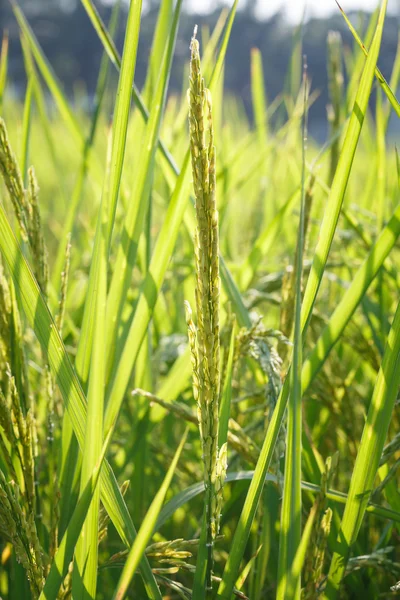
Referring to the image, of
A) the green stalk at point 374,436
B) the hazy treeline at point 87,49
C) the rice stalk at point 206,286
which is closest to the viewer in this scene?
the rice stalk at point 206,286

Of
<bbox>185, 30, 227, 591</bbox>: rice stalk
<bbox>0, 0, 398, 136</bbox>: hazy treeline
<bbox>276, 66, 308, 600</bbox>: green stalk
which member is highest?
<bbox>0, 0, 398, 136</bbox>: hazy treeline

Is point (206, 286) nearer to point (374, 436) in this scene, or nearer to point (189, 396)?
point (374, 436)

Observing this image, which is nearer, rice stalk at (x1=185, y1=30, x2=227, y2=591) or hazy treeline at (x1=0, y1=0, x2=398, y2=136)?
rice stalk at (x1=185, y1=30, x2=227, y2=591)

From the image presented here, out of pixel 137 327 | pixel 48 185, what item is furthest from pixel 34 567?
pixel 48 185

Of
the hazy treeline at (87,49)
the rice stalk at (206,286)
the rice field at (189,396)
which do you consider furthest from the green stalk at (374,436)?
the hazy treeline at (87,49)

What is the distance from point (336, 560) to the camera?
423 mm

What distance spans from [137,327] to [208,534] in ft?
0.53

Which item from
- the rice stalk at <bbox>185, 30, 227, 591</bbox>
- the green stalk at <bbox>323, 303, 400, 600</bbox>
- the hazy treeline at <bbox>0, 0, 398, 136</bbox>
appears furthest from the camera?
the hazy treeline at <bbox>0, 0, 398, 136</bbox>

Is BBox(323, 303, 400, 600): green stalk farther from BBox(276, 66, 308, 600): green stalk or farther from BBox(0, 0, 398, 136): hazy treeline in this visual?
BBox(0, 0, 398, 136): hazy treeline

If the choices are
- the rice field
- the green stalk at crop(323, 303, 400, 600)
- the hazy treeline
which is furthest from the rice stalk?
the hazy treeline

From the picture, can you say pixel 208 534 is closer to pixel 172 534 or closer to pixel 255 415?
pixel 172 534

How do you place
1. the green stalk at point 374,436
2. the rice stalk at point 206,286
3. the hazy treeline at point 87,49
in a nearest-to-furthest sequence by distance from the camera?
the rice stalk at point 206,286
the green stalk at point 374,436
the hazy treeline at point 87,49

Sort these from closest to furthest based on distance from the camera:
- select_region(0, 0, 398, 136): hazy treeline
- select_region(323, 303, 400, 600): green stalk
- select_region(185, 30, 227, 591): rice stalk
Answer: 1. select_region(185, 30, 227, 591): rice stalk
2. select_region(323, 303, 400, 600): green stalk
3. select_region(0, 0, 398, 136): hazy treeline

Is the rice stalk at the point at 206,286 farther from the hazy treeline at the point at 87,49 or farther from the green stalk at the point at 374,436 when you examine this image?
the hazy treeline at the point at 87,49
